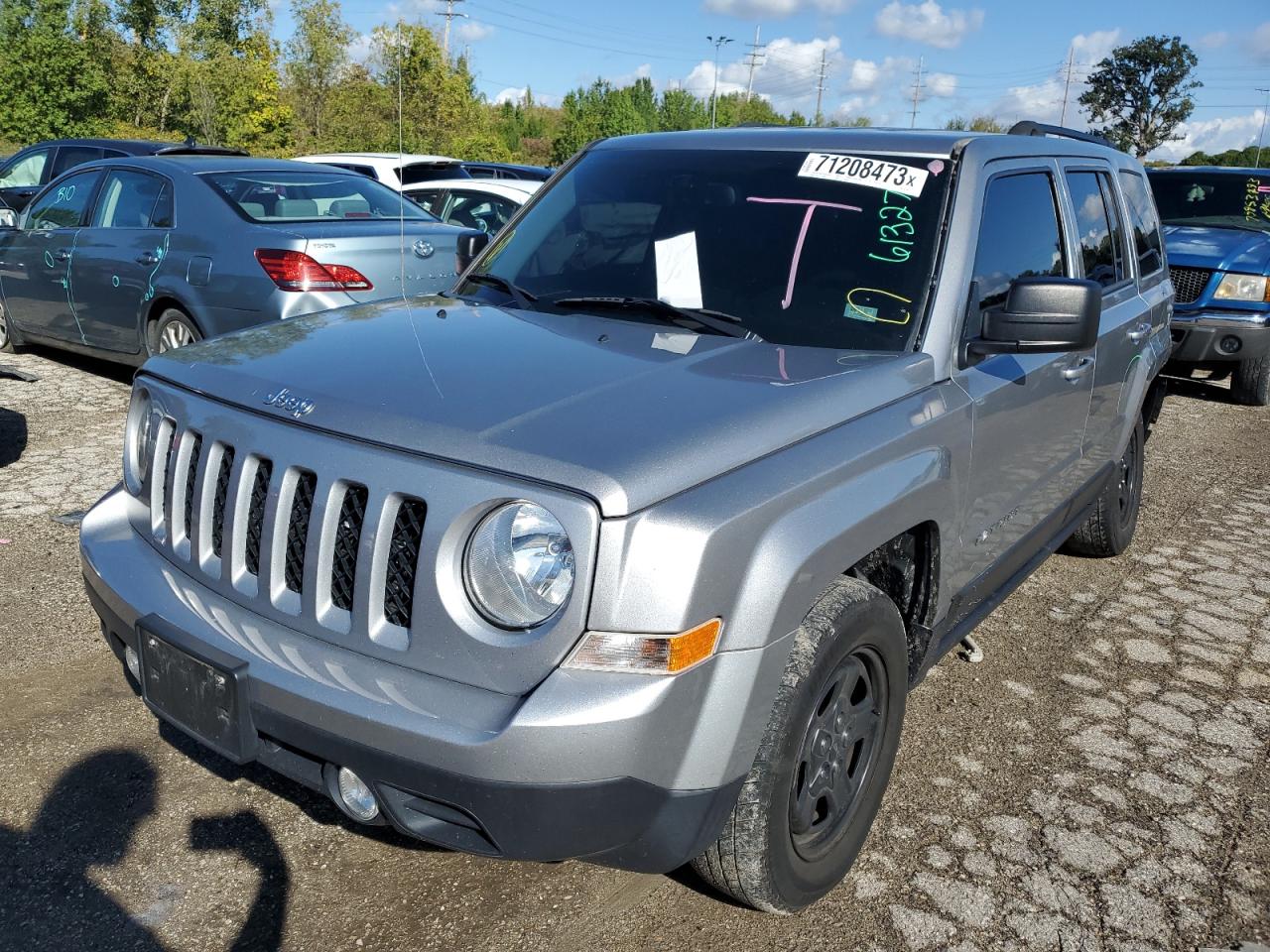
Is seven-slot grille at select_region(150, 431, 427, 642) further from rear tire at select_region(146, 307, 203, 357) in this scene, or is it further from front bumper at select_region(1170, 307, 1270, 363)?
front bumper at select_region(1170, 307, 1270, 363)

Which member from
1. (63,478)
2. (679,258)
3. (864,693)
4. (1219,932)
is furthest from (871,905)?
(63,478)

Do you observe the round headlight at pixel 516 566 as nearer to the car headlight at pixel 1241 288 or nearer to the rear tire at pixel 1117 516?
the rear tire at pixel 1117 516

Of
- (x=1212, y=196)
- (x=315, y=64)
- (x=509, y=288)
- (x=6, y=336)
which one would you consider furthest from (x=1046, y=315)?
(x=315, y=64)

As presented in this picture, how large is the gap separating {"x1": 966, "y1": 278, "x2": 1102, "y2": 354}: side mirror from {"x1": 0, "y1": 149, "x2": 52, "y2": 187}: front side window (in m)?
12.6

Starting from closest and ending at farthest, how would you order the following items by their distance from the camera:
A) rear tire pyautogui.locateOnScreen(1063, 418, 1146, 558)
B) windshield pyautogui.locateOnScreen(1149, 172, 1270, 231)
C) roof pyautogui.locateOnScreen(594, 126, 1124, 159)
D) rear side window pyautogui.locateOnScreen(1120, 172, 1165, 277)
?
roof pyautogui.locateOnScreen(594, 126, 1124, 159) → rear side window pyautogui.locateOnScreen(1120, 172, 1165, 277) → rear tire pyautogui.locateOnScreen(1063, 418, 1146, 558) → windshield pyautogui.locateOnScreen(1149, 172, 1270, 231)

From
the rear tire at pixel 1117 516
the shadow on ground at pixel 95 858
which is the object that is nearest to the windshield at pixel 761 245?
the shadow on ground at pixel 95 858

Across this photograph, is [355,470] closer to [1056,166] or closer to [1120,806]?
[1120,806]

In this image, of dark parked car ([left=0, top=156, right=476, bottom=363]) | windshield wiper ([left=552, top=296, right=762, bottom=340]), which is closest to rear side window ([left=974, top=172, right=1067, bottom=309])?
windshield wiper ([left=552, top=296, right=762, bottom=340])

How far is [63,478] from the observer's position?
Result: 578 centimetres

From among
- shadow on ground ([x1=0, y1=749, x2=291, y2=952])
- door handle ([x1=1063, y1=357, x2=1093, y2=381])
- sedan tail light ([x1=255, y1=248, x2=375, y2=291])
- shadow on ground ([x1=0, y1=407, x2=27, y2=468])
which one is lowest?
shadow on ground ([x1=0, y1=749, x2=291, y2=952])

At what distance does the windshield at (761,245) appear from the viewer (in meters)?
3.06

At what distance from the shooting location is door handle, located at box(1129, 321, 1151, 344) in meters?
4.54

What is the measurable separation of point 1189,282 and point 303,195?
692 cm

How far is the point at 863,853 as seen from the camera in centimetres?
294
